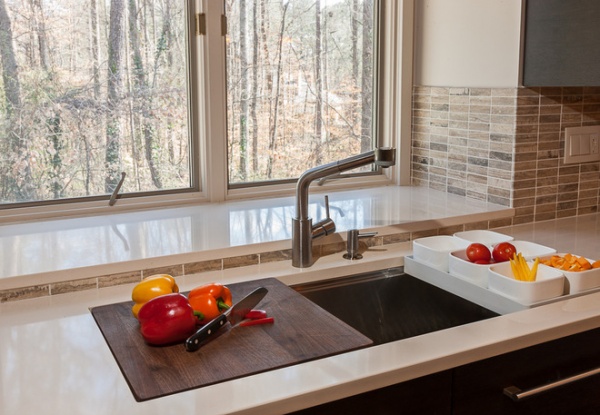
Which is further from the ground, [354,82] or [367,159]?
[354,82]

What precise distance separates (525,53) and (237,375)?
4.68 ft

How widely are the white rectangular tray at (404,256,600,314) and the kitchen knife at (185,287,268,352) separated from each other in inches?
19.6

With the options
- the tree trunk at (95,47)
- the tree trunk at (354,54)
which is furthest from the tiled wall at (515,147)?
the tree trunk at (95,47)

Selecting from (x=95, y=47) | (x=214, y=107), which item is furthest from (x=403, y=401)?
(x=95, y=47)

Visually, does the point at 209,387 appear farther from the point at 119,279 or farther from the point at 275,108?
the point at 275,108

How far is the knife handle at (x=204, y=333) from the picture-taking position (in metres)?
1.27

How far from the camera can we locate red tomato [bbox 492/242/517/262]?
172cm

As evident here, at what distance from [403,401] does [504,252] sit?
0.64 metres

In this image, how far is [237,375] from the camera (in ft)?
3.85

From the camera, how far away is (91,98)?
2086 millimetres

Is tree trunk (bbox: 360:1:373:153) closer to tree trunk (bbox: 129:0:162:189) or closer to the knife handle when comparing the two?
tree trunk (bbox: 129:0:162:189)

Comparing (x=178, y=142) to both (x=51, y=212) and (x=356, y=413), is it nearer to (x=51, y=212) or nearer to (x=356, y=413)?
(x=51, y=212)

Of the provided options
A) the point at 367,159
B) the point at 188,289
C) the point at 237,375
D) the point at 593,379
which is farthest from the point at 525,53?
the point at 237,375

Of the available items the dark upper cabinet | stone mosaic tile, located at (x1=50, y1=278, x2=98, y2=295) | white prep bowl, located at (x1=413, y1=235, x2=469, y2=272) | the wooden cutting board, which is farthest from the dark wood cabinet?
the dark upper cabinet
